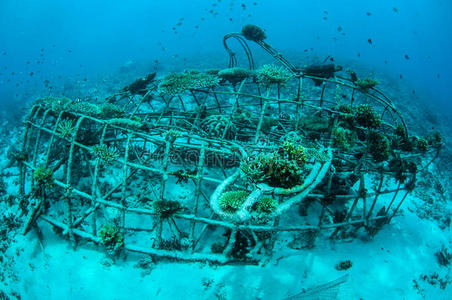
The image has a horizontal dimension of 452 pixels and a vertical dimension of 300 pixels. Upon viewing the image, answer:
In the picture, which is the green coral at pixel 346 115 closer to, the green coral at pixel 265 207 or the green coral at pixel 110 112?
the green coral at pixel 265 207

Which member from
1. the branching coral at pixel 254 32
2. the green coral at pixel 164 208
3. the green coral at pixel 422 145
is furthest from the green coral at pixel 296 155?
the branching coral at pixel 254 32

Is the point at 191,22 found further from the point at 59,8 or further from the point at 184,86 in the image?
the point at 184,86

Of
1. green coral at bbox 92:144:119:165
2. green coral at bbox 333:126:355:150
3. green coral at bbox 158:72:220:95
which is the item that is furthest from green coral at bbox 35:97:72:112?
green coral at bbox 333:126:355:150

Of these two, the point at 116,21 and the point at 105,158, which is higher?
the point at 116,21

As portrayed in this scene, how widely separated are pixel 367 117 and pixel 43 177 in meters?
10.9

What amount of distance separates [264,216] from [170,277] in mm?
5272

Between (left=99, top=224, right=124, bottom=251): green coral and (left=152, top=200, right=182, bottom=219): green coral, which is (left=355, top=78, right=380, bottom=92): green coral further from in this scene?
(left=99, top=224, right=124, bottom=251): green coral

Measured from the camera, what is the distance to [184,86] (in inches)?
365

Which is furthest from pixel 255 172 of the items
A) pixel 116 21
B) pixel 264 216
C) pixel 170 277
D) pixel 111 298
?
pixel 116 21

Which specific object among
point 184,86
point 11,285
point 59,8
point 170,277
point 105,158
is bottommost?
point 11,285

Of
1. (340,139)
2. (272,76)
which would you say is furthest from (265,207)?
(272,76)

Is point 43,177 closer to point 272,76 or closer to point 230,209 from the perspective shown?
point 230,209

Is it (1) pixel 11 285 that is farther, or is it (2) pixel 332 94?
(2) pixel 332 94

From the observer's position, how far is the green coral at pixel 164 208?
6.60 metres
